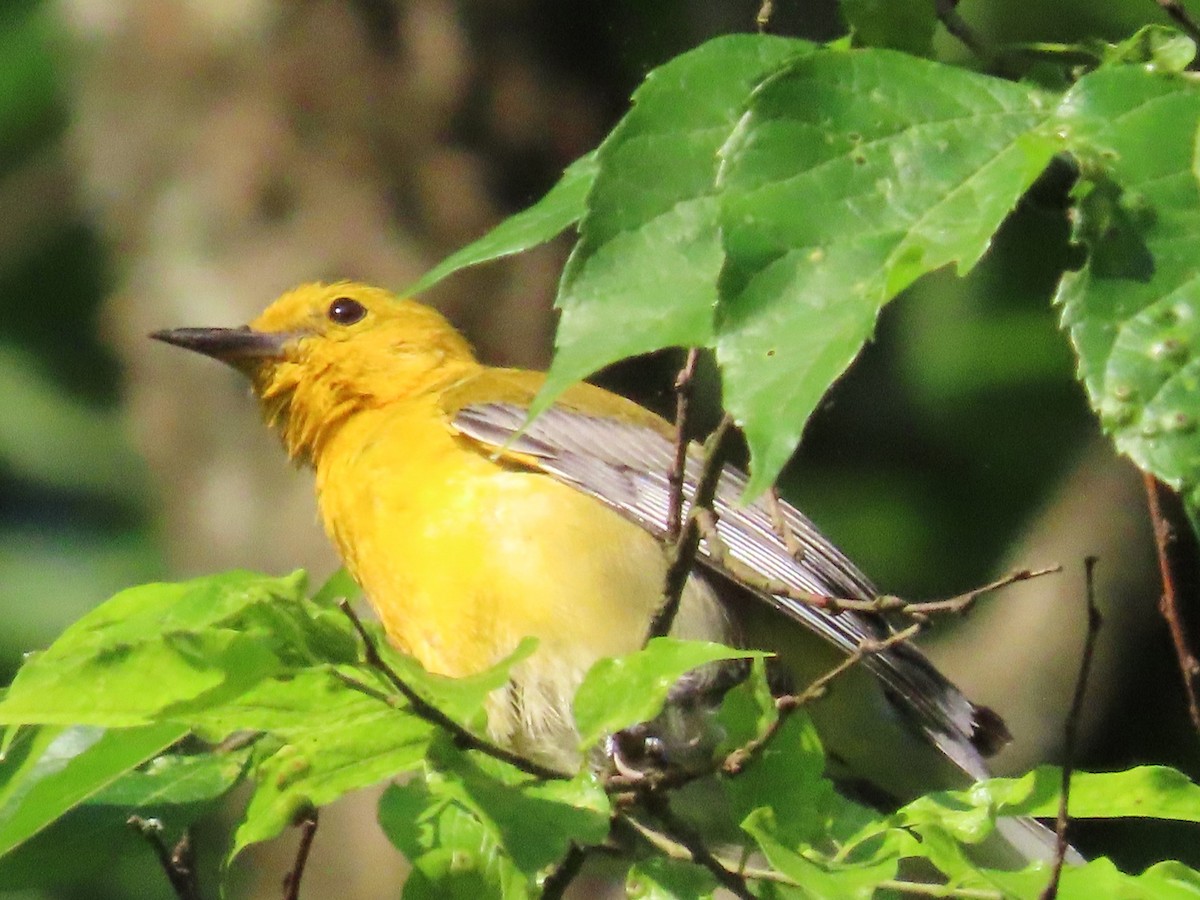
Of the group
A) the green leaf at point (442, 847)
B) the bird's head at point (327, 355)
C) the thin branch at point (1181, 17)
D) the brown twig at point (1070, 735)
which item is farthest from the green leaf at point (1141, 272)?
the bird's head at point (327, 355)

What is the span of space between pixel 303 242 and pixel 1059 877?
5.47 meters

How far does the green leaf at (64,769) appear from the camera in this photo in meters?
2.71

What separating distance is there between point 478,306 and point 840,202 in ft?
17.3

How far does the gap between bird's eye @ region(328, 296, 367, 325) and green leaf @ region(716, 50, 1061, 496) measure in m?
3.59

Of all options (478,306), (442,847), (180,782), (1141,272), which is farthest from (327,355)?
(1141,272)

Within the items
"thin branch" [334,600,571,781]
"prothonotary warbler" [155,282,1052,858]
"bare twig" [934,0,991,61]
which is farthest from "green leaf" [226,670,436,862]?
"prothonotary warbler" [155,282,1052,858]

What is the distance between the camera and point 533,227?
2.64 m

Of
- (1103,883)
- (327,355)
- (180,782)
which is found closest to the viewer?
(1103,883)

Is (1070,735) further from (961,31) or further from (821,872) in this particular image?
(961,31)

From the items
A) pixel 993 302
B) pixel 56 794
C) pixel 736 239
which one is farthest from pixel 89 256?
pixel 736 239

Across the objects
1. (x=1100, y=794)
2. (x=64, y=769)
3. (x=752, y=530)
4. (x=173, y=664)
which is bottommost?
(x=752, y=530)

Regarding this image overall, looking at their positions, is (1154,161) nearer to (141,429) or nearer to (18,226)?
(141,429)

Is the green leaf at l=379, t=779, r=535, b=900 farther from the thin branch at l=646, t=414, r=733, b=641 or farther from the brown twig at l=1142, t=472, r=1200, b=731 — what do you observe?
the brown twig at l=1142, t=472, r=1200, b=731

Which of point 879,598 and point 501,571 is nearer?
point 879,598
